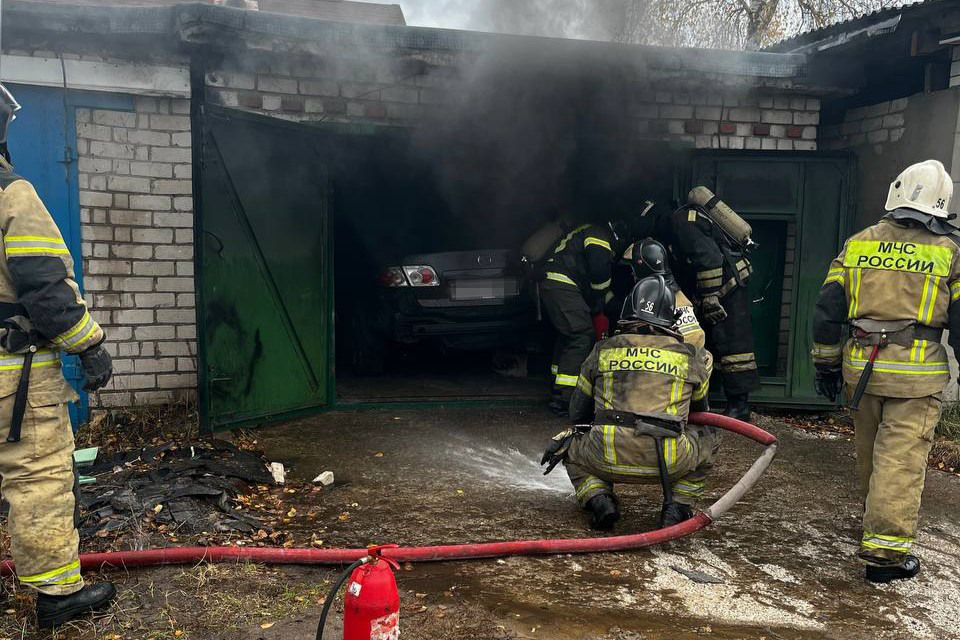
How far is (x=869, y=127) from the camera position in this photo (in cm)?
686

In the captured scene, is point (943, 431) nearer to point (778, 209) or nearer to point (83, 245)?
point (778, 209)

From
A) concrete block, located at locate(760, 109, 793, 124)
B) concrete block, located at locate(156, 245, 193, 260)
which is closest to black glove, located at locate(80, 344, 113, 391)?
concrete block, located at locate(156, 245, 193, 260)

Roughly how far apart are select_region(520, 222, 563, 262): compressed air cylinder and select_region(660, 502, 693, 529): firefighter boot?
2940 millimetres

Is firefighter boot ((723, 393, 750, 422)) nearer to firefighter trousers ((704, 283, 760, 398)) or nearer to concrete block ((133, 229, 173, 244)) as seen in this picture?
firefighter trousers ((704, 283, 760, 398))

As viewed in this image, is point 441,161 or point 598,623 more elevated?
point 441,161

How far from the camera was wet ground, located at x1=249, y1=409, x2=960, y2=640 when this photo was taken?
307 centimetres

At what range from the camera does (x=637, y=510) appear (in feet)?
14.3

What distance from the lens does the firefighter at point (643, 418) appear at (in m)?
3.79

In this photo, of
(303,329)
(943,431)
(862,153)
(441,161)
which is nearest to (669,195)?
(862,153)

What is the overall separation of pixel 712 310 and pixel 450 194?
301 cm

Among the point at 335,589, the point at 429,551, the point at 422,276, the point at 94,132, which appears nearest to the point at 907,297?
the point at 429,551

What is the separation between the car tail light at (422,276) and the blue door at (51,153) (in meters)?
2.71

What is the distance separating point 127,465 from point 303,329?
1907mm

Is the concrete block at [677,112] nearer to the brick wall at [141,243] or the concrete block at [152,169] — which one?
the brick wall at [141,243]
